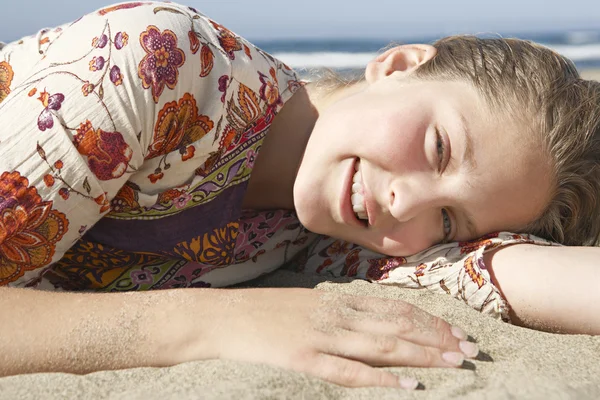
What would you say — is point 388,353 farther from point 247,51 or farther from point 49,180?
point 247,51

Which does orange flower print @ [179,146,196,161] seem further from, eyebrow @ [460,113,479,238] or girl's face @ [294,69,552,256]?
eyebrow @ [460,113,479,238]

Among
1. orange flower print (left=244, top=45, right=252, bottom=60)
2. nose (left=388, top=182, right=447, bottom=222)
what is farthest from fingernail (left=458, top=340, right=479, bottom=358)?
orange flower print (left=244, top=45, right=252, bottom=60)

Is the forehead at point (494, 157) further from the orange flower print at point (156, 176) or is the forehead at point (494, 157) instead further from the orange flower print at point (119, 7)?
the orange flower print at point (119, 7)

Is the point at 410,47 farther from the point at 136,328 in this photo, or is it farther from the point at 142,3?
the point at 136,328

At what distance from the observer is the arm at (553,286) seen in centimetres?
180

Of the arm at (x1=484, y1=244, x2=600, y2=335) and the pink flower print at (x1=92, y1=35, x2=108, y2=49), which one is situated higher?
the pink flower print at (x1=92, y1=35, x2=108, y2=49)

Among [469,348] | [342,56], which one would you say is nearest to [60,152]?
[469,348]

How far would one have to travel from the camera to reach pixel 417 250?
2.13 m

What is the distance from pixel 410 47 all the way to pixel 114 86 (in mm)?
1119

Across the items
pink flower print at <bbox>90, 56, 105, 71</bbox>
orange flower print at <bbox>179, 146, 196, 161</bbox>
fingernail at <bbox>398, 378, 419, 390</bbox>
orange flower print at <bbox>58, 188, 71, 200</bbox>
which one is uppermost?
pink flower print at <bbox>90, 56, 105, 71</bbox>

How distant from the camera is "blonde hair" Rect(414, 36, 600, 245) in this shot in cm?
200

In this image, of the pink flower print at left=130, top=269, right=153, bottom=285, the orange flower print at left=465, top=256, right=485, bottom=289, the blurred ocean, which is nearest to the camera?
the orange flower print at left=465, top=256, right=485, bottom=289

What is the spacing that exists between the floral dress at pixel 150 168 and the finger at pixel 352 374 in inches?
24.7

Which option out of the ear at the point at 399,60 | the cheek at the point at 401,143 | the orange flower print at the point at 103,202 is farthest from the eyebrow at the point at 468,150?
the orange flower print at the point at 103,202
